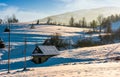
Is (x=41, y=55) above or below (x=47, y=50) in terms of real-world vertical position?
below

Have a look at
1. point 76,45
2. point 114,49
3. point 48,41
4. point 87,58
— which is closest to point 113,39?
point 76,45

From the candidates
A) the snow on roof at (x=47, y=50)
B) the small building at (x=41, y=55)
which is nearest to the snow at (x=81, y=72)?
the small building at (x=41, y=55)

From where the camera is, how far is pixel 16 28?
15962cm

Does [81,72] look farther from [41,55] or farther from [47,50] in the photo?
[47,50]

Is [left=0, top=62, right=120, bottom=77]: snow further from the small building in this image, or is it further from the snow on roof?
the snow on roof

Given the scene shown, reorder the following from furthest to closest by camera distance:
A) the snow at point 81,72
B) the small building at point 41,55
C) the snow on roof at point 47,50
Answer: the snow on roof at point 47,50 → the small building at point 41,55 → the snow at point 81,72

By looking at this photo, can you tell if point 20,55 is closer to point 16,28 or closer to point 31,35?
point 31,35

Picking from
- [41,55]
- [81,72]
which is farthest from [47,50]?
[81,72]

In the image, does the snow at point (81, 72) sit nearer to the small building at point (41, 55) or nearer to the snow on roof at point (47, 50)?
the small building at point (41, 55)

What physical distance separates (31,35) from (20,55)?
4214 cm

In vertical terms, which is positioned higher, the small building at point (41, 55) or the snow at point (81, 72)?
the snow at point (81, 72)

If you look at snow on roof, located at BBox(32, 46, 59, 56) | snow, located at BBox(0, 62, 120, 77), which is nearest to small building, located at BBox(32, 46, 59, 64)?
snow on roof, located at BBox(32, 46, 59, 56)

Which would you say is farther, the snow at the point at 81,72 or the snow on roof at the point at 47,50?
the snow on roof at the point at 47,50

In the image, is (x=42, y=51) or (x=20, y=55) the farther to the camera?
(x=20, y=55)
